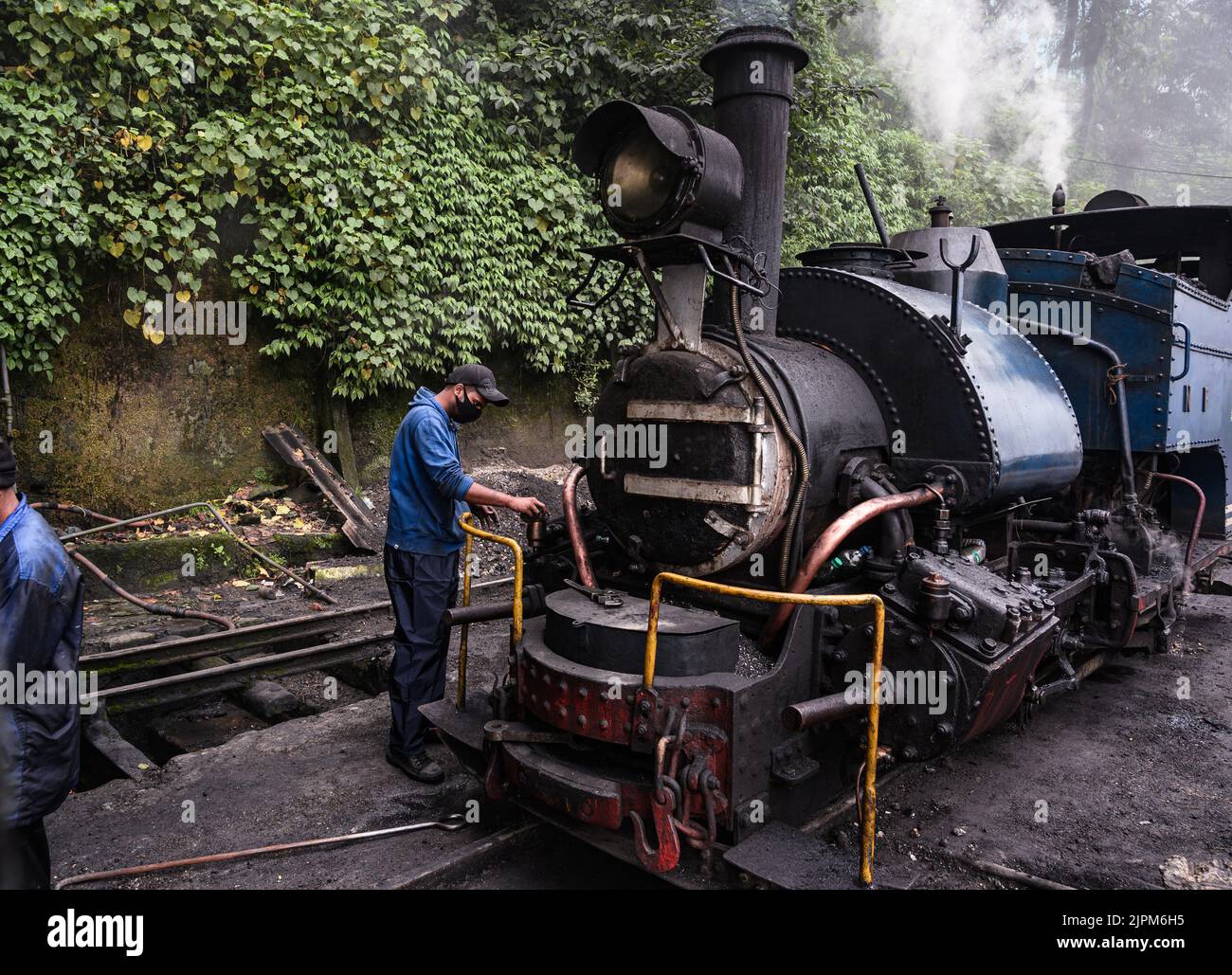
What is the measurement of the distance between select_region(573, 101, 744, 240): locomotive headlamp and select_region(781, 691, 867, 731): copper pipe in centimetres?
189

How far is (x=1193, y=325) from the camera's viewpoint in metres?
5.73

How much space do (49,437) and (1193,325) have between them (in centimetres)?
915

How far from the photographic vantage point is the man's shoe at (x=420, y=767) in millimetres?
3930

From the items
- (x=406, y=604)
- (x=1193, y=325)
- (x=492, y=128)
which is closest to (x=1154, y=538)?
(x=1193, y=325)

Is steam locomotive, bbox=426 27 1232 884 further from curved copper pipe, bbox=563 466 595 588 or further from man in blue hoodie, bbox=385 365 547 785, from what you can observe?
man in blue hoodie, bbox=385 365 547 785

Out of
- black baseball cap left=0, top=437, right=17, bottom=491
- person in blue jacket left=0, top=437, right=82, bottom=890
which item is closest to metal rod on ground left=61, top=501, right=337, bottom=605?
person in blue jacket left=0, top=437, right=82, bottom=890

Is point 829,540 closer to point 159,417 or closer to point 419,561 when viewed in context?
point 419,561

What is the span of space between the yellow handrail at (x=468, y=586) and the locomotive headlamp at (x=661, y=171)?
55.9 inches

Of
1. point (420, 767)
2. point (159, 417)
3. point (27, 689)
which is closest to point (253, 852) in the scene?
point (420, 767)

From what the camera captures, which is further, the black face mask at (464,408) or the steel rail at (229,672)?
the steel rail at (229,672)

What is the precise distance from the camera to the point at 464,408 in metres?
4.21

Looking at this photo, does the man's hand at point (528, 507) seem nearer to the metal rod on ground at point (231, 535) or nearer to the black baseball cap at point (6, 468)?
the black baseball cap at point (6, 468)

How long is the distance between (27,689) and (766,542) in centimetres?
250

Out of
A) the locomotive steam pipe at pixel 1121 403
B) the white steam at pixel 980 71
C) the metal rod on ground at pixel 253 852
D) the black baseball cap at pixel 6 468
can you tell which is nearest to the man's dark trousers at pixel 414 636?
the metal rod on ground at pixel 253 852
